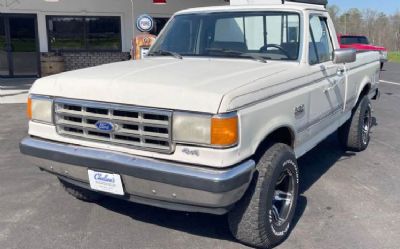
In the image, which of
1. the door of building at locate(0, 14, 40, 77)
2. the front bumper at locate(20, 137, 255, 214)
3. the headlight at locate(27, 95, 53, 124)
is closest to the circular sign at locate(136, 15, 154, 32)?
the door of building at locate(0, 14, 40, 77)

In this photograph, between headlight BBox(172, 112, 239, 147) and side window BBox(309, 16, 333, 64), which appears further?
side window BBox(309, 16, 333, 64)

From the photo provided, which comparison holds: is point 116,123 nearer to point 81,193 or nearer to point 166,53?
point 81,193

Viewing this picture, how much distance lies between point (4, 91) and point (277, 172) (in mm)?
10792

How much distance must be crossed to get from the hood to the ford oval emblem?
17 centimetres

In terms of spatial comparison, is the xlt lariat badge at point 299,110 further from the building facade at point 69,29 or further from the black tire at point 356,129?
the building facade at point 69,29

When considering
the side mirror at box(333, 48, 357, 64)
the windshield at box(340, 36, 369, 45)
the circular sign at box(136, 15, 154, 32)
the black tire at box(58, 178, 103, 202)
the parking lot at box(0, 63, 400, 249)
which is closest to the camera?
the parking lot at box(0, 63, 400, 249)

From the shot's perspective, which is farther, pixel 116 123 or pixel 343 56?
pixel 343 56

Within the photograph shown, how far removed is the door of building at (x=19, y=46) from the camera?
1505 centimetres

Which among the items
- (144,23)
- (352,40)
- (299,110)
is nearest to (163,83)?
(299,110)

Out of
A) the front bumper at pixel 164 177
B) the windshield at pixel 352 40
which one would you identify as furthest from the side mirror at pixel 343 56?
the windshield at pixel 352 40

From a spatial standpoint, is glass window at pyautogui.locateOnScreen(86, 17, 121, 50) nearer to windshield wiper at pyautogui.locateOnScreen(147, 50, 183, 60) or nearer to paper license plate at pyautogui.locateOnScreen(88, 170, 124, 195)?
windshield wiper at pyautogui.locateOnScreen(147, 50, 183, 60)

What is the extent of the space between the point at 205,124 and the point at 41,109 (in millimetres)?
1459

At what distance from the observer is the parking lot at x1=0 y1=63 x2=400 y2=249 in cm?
355

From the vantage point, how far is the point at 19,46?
15375 mm
